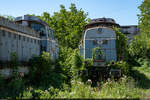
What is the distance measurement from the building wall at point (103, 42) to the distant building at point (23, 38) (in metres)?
3.32

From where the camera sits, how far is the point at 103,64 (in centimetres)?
998

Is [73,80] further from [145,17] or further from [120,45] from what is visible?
[145,17]

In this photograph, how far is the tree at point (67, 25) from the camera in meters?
24.4

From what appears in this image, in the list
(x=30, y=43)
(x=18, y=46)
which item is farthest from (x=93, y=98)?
(x=30, y=43)

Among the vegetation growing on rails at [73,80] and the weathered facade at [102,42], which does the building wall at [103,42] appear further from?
the vegetation growing on rails at [73,80]

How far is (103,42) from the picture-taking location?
11.4 metres

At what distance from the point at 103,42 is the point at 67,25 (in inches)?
590

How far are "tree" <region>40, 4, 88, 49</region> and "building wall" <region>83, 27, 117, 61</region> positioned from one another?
1234 cm

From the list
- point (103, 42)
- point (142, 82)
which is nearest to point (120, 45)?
A: point (103, 42)

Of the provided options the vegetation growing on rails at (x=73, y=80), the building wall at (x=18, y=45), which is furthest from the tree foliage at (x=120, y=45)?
the building wall at (x=18, y=45)

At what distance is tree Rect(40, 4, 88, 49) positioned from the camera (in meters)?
24.4

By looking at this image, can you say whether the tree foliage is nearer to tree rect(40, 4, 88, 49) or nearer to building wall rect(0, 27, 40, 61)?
building wall rect(0, 27, 40, 61)

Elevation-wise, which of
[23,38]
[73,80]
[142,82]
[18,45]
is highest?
[23,38]

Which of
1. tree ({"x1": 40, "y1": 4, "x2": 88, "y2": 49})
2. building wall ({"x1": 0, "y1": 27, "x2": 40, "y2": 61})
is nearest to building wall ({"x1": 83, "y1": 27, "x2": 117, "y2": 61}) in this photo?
building wall ({"x1": 0, "y1": 27, "x2": 40, "y2": 61})
